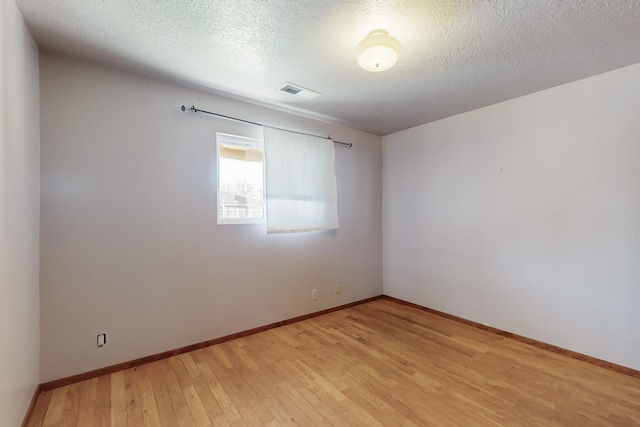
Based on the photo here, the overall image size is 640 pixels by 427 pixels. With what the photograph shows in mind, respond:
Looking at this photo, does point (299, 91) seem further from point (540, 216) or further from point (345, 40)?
point (540, 216)

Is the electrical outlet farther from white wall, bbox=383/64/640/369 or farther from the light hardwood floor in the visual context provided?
white wall, bbox=383/64/640/369

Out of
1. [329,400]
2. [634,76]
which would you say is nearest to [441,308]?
[329,400]

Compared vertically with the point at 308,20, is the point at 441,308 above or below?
below

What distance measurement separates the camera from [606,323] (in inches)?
89.5

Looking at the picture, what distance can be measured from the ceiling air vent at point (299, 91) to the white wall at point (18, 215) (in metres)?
1.73

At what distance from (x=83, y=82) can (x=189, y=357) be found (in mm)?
2353

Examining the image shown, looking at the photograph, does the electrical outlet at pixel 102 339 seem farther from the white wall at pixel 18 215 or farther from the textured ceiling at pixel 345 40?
the textured ceiling at pixel 345 40

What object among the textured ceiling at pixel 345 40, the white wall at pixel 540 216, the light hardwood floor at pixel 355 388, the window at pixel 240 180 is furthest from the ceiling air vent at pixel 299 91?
the light hardwood floor at pixel 355 388

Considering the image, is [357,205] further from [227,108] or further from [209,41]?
[209,41]

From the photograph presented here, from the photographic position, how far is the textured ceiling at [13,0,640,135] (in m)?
1.57

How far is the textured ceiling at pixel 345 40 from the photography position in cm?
157

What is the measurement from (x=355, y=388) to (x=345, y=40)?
2436 mm

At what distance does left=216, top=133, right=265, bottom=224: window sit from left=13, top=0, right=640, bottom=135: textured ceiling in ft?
1.71

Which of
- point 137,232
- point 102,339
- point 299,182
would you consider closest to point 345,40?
point 299,182
